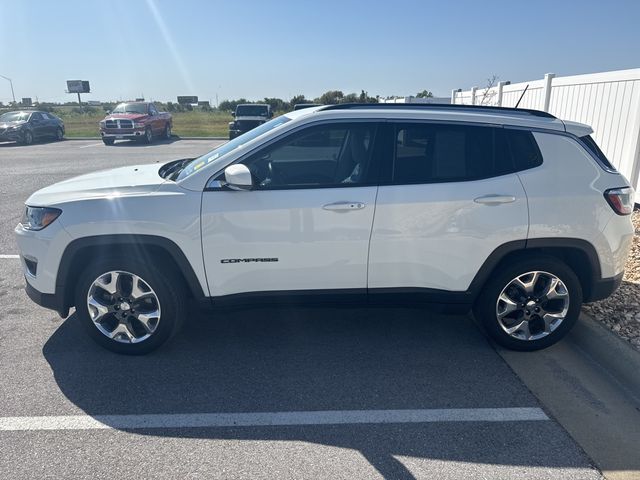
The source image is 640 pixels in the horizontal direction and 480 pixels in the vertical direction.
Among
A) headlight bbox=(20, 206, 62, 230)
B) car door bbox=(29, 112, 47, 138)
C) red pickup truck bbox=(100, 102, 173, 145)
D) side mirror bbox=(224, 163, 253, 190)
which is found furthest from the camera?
car door bbox=(29, 112, 47, 138)

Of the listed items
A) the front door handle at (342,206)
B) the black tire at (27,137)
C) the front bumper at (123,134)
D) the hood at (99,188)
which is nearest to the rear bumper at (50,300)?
the hood at (99,188)

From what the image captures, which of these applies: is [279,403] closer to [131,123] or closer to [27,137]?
[131,123]

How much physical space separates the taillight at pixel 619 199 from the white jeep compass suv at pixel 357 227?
0.04ft

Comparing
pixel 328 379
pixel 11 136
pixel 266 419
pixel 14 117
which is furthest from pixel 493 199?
pixel 14 117

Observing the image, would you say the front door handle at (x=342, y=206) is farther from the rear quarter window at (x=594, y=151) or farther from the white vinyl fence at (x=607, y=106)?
the white vinyl fence at (x=607, y=106)

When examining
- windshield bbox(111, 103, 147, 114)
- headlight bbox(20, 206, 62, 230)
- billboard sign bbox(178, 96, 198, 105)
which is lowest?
headlight bbox(20, 206, 62, 230)

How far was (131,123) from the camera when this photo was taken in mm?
22406

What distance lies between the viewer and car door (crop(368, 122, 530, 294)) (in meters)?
3.51

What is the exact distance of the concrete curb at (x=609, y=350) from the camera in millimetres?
3398

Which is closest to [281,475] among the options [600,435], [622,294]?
[600,435]

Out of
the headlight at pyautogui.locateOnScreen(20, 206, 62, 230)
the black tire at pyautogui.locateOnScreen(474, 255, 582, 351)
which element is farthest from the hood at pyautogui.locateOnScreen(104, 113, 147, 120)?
the black tire at pyautogui.locateOnScreen(474, 255, 582, 351)

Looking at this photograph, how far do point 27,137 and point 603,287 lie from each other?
26.1 meters

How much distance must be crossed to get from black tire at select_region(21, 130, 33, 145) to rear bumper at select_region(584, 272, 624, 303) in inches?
1019

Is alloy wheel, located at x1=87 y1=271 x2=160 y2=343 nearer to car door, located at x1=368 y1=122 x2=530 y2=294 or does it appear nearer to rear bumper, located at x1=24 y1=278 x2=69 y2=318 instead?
rear bumper, located at x1=24 y1=278 x2=69 y2=318
